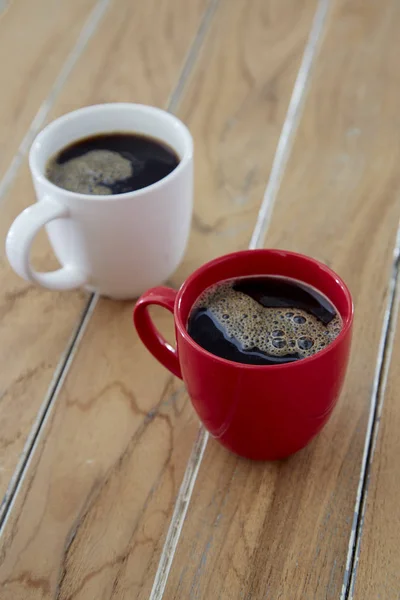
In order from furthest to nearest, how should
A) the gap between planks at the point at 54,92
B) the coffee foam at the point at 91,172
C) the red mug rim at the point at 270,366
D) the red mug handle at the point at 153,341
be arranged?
the gap between planks at the point at 54,92 → the coffee foam at the point at 91,172 → the red mug handle at the point at 153,341 → the red mug rim at the point at 270,366

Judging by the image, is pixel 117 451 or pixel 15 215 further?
pixel 15 215

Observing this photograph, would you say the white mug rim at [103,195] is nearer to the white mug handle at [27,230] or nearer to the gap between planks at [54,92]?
the white mug handle at [27,230]

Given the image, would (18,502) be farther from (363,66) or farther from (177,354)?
(363,66)

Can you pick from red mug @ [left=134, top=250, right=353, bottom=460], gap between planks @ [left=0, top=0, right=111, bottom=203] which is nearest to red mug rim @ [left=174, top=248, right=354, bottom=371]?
red mug @ [left=134, top=250, right=353, bottom=460]

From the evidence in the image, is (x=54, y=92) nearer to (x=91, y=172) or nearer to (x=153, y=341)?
(x=91, y=172)

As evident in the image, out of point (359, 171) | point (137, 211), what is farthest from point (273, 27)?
point (137, 211)

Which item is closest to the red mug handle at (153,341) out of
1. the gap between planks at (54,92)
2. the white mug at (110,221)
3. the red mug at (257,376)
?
the red mug at (257,376)

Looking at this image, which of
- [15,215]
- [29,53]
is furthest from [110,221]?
[29,53]
